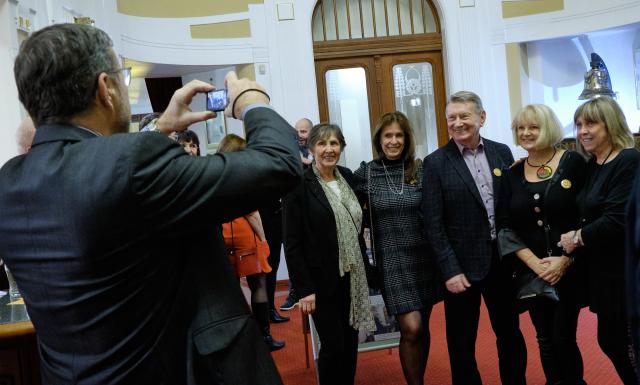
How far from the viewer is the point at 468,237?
3014 mm

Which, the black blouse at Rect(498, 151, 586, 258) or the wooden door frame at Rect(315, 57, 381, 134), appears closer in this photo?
the black blouse at Rect(498, 151, 586, 258)

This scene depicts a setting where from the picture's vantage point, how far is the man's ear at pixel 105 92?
43.7 inches

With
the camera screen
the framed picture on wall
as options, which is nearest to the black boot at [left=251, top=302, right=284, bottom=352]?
the camera screen

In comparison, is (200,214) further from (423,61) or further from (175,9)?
(423,61)

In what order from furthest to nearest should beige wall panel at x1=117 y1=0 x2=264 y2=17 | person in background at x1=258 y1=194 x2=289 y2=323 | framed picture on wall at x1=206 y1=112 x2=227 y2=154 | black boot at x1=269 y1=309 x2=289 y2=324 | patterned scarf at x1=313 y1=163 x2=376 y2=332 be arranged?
framed picture on wall at x1=206 y1=112 x2=227 y2=154
beige wall panel at x1=117 y1=0 x2=264 y2=17
black boot at x1=269 y1=309 x2=289 y2=324
person in background at x1=258 y1=194 x2=289 y2=323
patterned scarf at x1=313 y1=163 x2=376 y2=332

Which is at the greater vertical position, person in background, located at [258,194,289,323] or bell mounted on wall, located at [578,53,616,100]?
bell mounted on wall, located at [578,53,616,100]

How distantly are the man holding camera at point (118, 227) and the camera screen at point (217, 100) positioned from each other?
245 mm

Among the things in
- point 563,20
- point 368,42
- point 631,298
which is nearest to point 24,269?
point 631,298

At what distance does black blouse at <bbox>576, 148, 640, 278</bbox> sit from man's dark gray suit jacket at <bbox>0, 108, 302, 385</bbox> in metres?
1.98

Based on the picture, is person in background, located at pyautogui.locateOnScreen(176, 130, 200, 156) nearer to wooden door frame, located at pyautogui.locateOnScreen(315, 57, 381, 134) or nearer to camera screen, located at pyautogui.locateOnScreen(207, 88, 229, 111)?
camera screen, located at pyautogui.locateOnScreen(207, 88, 229, 111)

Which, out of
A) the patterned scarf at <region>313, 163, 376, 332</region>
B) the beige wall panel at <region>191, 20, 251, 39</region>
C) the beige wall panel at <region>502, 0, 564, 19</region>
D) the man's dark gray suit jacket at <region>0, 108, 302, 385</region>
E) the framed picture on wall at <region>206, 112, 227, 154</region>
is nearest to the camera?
the man's dark gray suit jacket at <region>0, 108, 302, 385</region>

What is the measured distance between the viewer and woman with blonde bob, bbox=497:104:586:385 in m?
2.94

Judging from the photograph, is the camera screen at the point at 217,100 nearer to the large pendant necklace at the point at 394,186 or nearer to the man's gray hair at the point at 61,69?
the man's gray hair at the point at 61,69

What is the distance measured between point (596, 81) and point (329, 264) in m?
5.71
